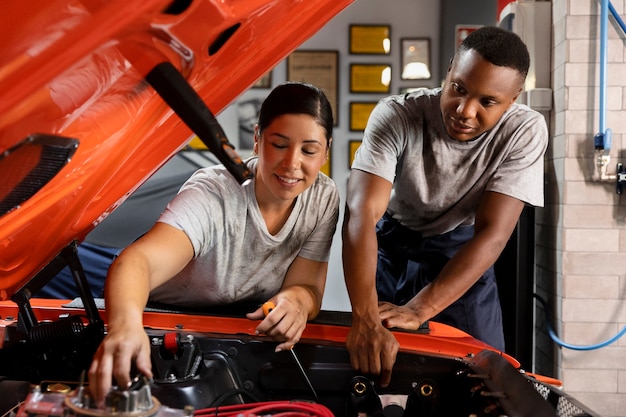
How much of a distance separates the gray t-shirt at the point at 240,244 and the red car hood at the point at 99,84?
280 millimetres

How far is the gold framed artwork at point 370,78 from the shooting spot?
4.66 metres

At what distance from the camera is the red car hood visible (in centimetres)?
62

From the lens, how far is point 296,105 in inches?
54.4

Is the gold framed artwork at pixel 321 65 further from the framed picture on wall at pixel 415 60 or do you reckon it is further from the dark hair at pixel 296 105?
the dark hair at pixel 296 105

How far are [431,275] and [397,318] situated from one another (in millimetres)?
685

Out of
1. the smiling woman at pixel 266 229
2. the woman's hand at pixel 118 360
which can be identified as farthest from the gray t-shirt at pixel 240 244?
the woman's hand at pixel 118 360

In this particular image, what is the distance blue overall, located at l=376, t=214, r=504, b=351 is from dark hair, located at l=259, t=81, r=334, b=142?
73 cm

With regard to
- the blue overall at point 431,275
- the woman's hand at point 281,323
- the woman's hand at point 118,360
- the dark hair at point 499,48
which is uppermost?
the dark hair at point 499,48

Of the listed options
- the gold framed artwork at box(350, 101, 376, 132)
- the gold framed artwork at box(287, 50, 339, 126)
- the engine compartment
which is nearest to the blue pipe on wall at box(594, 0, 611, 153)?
the engine compartment

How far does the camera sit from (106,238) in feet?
12.6

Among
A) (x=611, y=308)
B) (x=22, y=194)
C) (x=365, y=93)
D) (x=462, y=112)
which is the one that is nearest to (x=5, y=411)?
(x=22, y=194)

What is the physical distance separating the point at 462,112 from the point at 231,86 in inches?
30.2

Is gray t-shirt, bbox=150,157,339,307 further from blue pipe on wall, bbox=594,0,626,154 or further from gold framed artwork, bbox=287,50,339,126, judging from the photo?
gold framed artwork, bbox=287,50,339,126

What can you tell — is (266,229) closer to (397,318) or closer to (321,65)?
(397,318)
